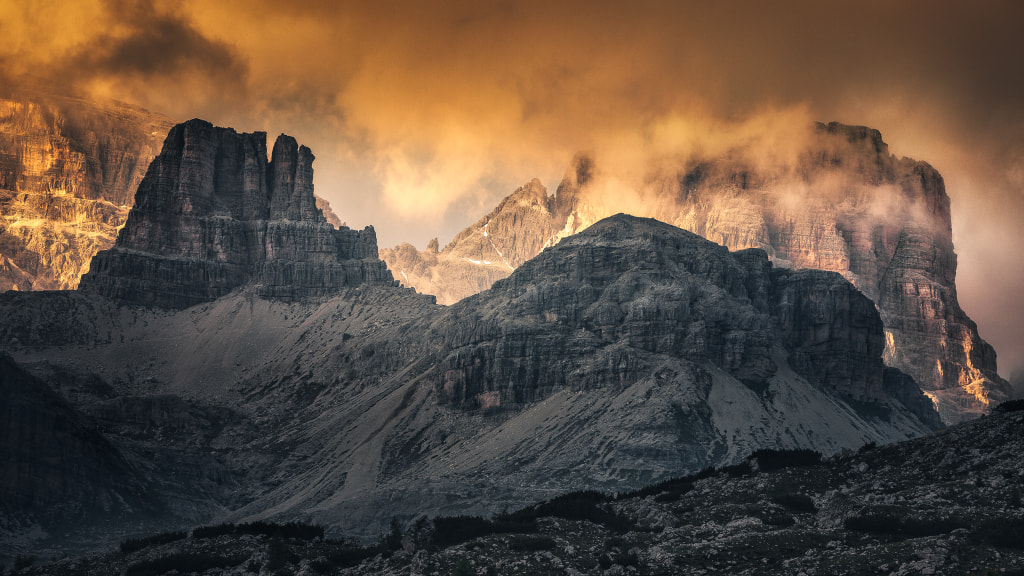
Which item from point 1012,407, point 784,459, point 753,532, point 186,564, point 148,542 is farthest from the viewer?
point 784,459

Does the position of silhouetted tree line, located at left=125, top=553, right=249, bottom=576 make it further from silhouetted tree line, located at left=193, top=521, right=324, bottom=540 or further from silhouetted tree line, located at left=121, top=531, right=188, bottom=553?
silhouetted tree line, located at left=121, top=531, right=188, bottom=553

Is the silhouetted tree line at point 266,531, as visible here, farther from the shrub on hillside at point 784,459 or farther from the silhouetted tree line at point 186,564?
the shrub on hillside at point 784,459

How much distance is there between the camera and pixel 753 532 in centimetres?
10912

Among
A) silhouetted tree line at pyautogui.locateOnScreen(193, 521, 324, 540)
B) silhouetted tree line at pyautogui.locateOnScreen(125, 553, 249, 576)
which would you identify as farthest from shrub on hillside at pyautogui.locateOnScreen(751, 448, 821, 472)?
silhouetted tree line at pyautogui.locateOnScreen(125, 553, 249, 576)

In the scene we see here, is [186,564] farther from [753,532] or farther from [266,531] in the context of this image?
[753,532]

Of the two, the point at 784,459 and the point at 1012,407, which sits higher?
the point at 1012,407

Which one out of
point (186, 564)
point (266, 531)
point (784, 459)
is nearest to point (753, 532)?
point (784, 459)

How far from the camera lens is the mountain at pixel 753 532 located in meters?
97.1

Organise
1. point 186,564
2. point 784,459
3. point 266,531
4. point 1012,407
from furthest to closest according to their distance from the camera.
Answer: point 784,459, point 266,531, point 1012,407, point 186,564

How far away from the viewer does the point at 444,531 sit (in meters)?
123

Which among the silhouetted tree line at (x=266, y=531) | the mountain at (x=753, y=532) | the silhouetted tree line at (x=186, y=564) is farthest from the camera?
the silhouetted tree line at (x=266, y=531)

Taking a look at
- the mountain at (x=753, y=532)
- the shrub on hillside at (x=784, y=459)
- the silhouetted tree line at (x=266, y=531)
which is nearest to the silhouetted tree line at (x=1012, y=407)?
the mountain at (x=753, y=532)

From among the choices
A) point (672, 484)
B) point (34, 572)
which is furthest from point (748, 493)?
point (34, 572)

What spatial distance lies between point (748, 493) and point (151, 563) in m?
63.7
